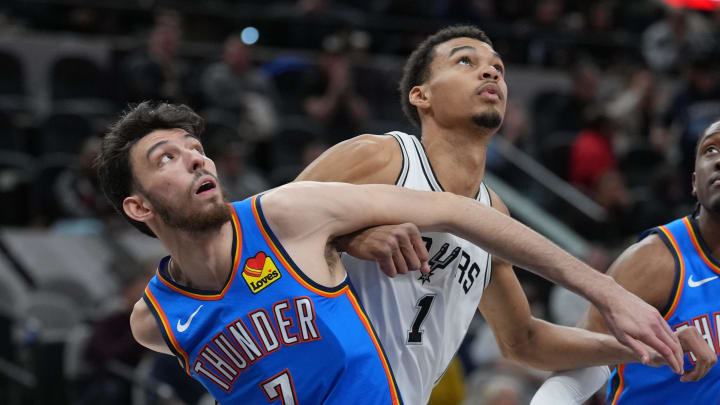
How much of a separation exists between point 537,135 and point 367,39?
2.51m

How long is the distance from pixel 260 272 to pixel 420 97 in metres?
1.33

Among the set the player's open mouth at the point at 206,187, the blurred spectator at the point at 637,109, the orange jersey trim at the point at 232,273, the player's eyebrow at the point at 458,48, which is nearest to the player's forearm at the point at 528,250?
the orange jersey trim at the point at 232,273

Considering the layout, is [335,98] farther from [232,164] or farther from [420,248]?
[420,248]

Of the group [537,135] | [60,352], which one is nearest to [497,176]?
[537,135]

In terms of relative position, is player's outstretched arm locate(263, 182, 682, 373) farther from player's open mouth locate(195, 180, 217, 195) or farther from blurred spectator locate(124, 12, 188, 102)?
blurred spectator locate(124, 12, 188, 102)

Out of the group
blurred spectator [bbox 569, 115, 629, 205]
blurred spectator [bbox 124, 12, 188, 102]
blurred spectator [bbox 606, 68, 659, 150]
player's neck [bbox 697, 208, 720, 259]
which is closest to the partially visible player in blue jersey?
player's neck [bbox 697, 208, 720, 259]

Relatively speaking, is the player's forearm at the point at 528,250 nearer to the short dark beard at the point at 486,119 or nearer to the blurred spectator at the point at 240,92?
the short dark beard at the point at 486,119

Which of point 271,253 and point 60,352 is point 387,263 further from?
point 60,352

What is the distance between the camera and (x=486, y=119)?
171 inches

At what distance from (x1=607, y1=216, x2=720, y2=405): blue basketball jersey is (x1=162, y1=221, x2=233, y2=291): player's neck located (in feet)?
→ 6.09

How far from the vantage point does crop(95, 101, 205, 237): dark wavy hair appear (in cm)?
397

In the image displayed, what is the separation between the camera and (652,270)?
14.3ft

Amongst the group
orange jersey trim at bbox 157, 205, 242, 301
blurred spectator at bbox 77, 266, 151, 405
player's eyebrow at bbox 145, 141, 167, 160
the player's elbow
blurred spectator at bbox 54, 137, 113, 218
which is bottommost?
blurred spectator at bbox 77, 266, 151, 405

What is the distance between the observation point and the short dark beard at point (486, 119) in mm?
4340
